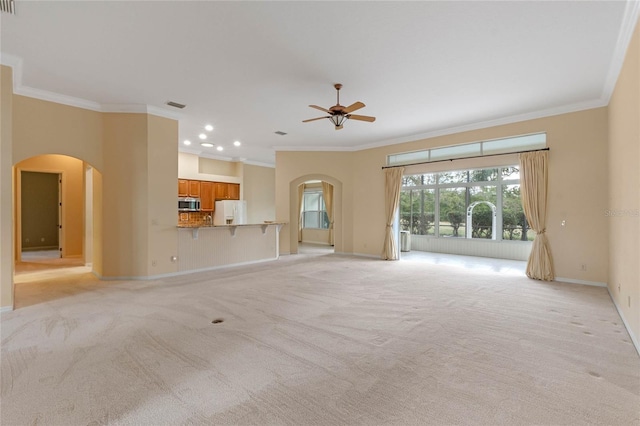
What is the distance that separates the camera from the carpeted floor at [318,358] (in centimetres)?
199

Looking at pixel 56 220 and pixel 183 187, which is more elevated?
pixel 183 187

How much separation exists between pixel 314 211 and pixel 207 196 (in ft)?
14.3

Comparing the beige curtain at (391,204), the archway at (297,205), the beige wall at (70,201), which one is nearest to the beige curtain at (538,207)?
the beige curtain at (391,204)

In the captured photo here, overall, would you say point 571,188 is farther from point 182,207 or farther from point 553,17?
point 182,207

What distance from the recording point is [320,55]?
12.2 feet

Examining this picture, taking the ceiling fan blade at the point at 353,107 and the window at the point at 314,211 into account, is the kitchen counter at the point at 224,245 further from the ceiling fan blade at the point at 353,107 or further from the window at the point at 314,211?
the ceiling fan blade at the point at 353,107

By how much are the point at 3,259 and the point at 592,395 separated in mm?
6423

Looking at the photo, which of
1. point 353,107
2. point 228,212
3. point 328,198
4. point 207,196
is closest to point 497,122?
point 353,107

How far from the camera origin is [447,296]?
463 centimetres

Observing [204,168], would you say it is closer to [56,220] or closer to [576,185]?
[56,220]

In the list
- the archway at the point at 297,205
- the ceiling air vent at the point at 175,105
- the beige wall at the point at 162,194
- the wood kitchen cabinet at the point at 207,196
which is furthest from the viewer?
the wood kitchen cabinet at the point at 207,196

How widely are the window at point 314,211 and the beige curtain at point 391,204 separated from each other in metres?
4.14

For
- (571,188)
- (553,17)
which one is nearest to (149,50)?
(553,17)

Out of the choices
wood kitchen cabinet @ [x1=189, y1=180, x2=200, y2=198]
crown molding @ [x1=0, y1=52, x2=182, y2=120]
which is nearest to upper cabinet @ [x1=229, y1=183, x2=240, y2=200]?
wood kitchen cabinet @ [x1=189, y1=180, x2=200, y2=198]
